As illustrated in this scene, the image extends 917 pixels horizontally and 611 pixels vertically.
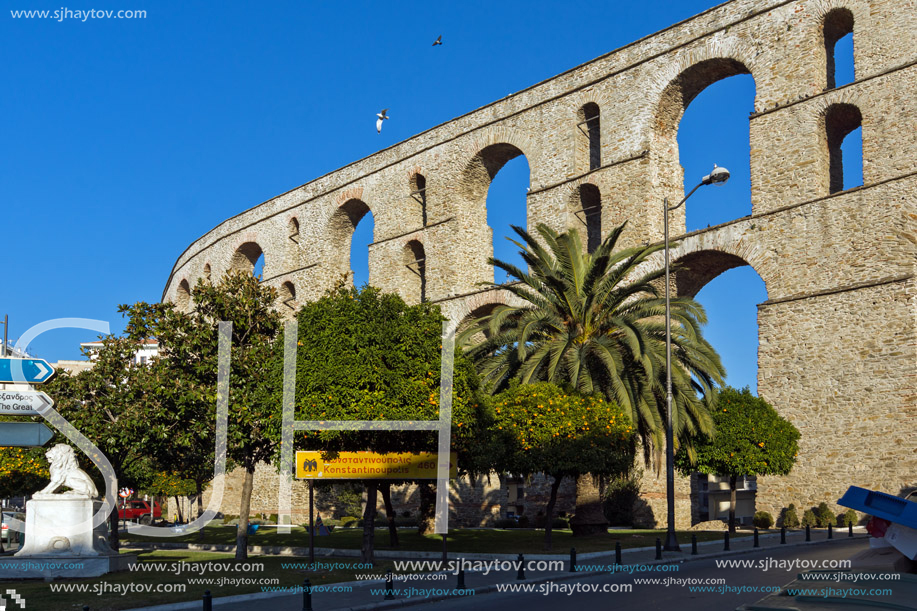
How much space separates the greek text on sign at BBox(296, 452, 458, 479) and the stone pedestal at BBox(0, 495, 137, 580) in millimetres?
3812

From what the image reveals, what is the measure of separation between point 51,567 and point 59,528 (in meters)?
0.69

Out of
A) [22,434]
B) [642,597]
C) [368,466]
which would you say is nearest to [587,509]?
[368,466]

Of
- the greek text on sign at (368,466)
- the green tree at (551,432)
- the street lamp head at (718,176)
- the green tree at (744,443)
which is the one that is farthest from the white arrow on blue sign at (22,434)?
the green tree at (744,443)

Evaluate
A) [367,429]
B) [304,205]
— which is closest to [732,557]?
[367,429]

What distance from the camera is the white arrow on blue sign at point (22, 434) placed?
346 inches

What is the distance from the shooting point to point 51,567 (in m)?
14.7

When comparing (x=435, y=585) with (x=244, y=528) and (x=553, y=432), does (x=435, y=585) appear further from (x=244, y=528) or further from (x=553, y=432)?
(x=553, y=432)

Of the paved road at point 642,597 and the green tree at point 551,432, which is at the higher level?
the green tree at point 551,432

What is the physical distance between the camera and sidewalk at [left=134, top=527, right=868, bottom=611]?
11672mm

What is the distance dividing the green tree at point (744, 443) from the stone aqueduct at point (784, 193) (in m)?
1.51

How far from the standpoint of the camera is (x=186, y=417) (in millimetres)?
19406

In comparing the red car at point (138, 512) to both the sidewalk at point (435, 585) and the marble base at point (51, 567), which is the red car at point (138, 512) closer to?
the sidewalk at point (435, 585)

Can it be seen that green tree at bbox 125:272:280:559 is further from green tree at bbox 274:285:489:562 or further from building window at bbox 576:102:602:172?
building window at bbox 576:102:602:172

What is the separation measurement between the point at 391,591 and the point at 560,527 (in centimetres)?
2068
